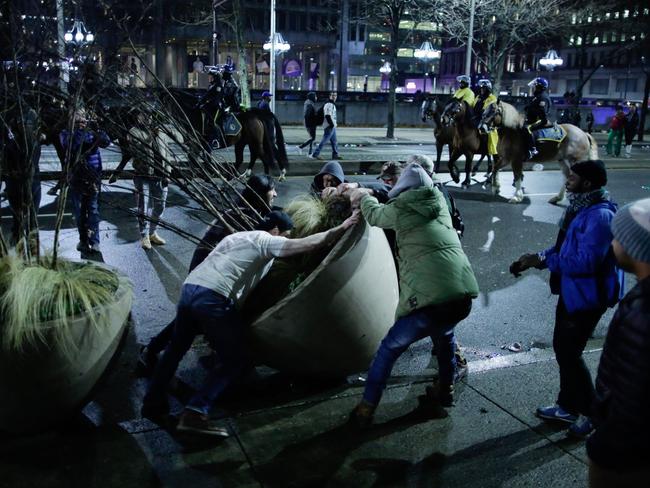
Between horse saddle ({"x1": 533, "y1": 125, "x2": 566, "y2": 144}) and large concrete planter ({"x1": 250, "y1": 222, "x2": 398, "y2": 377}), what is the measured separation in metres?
9.72

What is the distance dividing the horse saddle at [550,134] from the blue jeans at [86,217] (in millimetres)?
9095

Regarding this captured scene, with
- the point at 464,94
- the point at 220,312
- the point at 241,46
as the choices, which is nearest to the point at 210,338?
the point at 220,312

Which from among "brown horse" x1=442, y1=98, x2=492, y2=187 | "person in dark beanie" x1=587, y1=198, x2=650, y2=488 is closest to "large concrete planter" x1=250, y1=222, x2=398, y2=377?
"person in dark beanie" x1=587, y1=198, x2=650, y2=488

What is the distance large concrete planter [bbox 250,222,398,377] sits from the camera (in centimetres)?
385

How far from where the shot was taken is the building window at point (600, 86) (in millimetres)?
80900

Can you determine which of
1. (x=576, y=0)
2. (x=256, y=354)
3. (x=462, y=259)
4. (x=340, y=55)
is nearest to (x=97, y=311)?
(x=256, y=354)

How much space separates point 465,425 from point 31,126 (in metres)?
3.68

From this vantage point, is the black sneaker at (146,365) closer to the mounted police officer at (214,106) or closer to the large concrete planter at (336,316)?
the large concrete planter at (336,316)

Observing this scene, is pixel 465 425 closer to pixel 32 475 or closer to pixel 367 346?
pixel 367 346

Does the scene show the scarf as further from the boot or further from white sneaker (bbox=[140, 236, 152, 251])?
white sneaker (bbox=[140, 236, 152, 251])

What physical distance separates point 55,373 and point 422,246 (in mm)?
2230

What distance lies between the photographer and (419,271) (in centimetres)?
386

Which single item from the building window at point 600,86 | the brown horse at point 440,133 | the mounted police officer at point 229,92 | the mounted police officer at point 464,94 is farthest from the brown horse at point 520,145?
the building window at point 600,86

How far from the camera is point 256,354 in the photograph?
4145mm
